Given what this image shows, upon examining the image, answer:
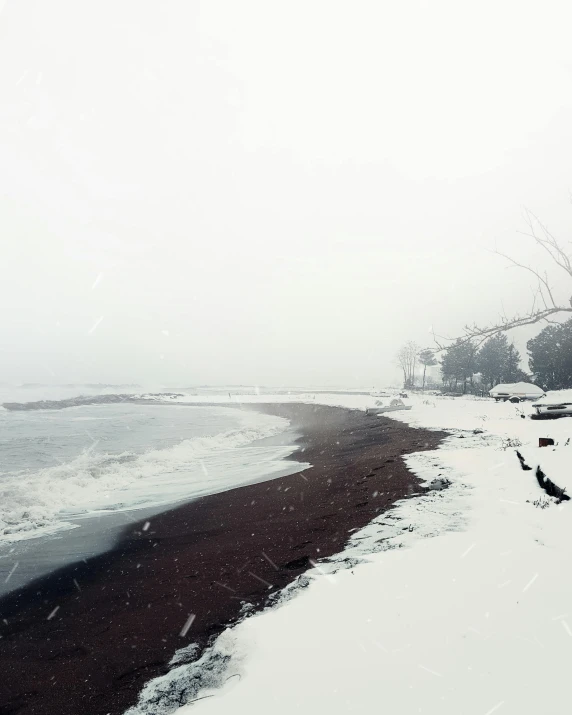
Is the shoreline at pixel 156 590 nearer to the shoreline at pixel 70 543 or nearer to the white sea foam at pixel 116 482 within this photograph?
the shoreline at pixel 70 543

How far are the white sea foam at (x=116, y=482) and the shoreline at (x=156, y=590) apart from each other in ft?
7.96

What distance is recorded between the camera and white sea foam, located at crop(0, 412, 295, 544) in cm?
1001

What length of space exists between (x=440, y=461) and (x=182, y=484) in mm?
7978

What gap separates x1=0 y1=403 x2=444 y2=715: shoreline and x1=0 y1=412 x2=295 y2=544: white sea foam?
7.96ft

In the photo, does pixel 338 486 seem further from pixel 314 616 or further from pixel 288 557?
pixel 314 616

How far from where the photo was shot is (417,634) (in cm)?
293

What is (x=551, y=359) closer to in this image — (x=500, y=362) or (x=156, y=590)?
(x=500, y=362)

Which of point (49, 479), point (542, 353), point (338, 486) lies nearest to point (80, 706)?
point (338, 486)

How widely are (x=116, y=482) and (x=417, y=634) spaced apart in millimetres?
12830

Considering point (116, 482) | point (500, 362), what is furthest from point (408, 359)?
point (116, 482)

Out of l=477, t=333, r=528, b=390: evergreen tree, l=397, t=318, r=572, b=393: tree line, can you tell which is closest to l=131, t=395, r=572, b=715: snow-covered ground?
l=397, t=318, r=572, b=393: tree line

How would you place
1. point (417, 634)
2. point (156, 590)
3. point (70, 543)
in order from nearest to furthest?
point (417, 634) → point (156, 590) → point (70, 543)

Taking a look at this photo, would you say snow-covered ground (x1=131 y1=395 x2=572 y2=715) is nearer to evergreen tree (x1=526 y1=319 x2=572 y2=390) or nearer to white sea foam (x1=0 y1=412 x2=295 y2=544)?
white sea foam (x1=0 y1=412 x2=295 y2=544)

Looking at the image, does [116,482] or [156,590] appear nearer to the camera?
[156,590]
